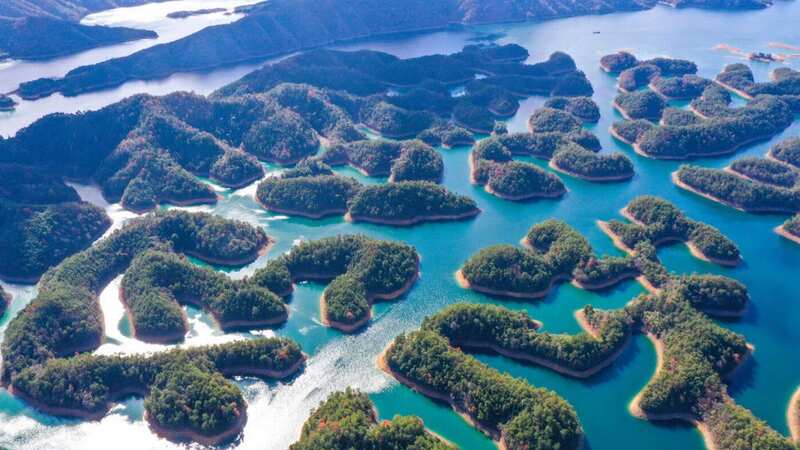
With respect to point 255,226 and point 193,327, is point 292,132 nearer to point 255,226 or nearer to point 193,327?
point 255,226

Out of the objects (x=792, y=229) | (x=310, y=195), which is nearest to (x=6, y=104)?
(x=310, y=195)

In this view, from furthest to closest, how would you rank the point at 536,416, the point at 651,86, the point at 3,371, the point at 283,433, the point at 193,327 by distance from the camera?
the point at 651,86 → the point at 193,327 → the point at 3,371 → the point at 283,433 → the point at 536,416

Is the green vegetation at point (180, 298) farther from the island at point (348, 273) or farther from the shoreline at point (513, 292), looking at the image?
the shoreline at point (513, 292)

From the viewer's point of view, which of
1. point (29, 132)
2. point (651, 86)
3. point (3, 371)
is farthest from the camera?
point (651, 86)

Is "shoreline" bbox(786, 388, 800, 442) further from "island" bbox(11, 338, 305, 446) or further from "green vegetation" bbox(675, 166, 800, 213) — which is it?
"island" bbox(11, 338, 305, 446)

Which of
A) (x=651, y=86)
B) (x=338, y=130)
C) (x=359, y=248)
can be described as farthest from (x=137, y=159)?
(x=651, y=86)

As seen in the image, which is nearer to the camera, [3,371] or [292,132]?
[3,371]

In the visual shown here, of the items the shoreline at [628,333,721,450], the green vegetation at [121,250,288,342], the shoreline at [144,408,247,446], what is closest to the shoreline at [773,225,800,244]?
the shoreline at [628,333,721,450]

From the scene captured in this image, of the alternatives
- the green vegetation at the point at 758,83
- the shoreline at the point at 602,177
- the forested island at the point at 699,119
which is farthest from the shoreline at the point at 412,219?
the green vegetation at the point at 758,83
